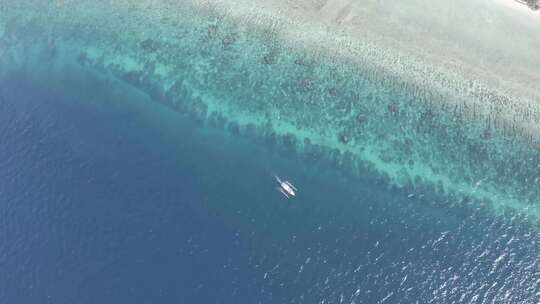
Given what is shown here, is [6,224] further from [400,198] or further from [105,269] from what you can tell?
[400,198]

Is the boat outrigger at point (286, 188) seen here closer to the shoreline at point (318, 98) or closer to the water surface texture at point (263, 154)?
the water surface texture at point (263, 154)

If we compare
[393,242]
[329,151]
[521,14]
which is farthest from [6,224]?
[521,14]

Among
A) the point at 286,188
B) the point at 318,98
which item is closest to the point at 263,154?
the point at 286,188

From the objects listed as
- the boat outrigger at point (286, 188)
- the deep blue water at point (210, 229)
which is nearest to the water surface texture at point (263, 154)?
the deep blue water at point (210, 229)

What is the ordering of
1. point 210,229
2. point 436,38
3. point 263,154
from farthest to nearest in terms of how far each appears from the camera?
point 436,38
point 263,154
point 210,229

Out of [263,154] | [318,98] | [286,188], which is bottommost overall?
[286,188]

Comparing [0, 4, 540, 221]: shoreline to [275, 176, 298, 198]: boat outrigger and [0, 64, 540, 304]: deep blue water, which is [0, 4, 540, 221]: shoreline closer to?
[0, 64, 540, 304]: deep blue water

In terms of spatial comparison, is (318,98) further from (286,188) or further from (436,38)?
(436,38)
